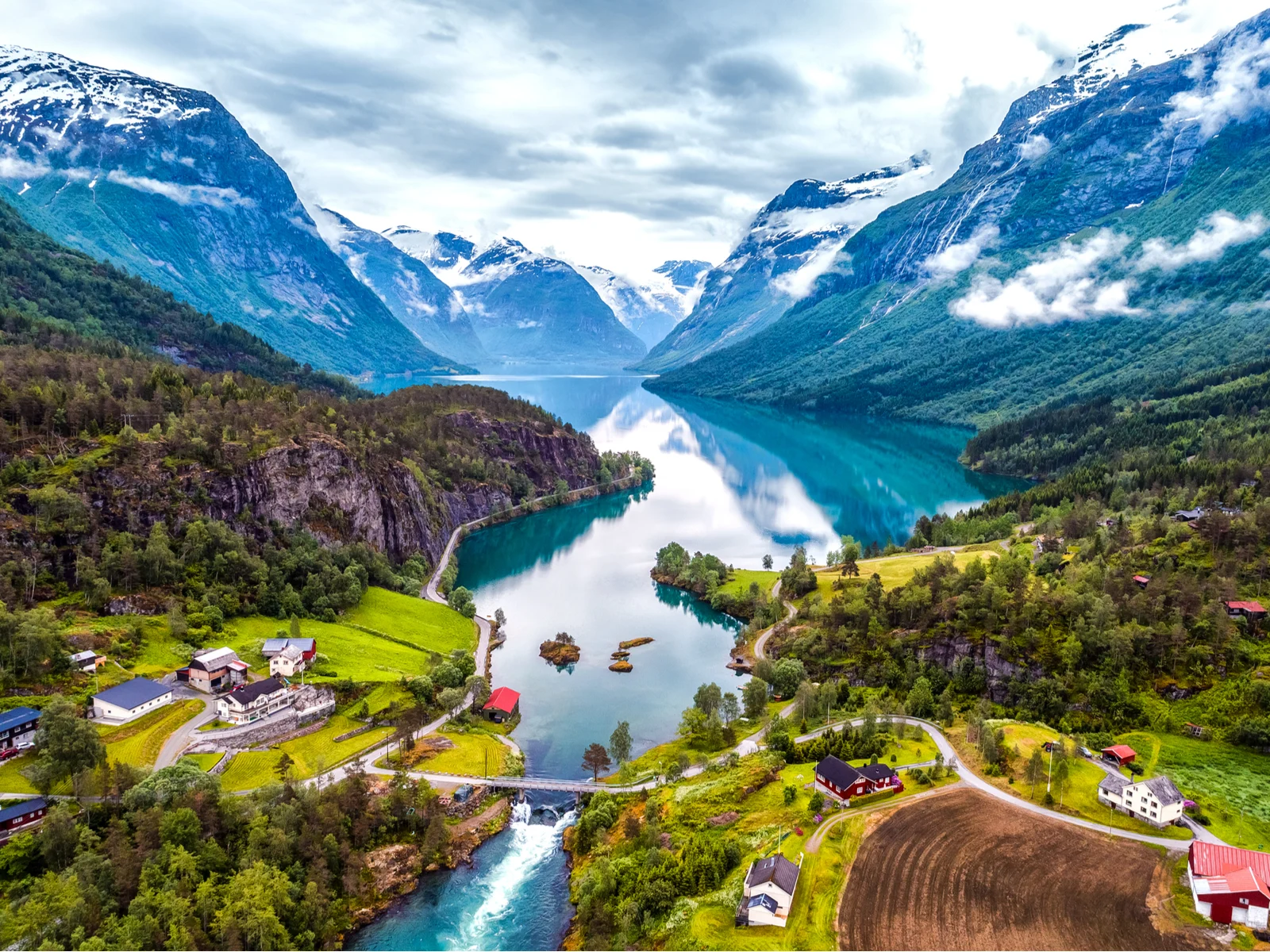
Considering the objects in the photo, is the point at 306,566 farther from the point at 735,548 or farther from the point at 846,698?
the point at 735,548

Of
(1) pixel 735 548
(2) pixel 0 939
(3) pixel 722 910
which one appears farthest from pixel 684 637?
(2) pixel 0 939

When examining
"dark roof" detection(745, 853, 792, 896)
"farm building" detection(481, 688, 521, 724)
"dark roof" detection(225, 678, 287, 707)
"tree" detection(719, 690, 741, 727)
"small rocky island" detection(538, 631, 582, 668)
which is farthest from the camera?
"small rocky island" detection(538, 631, 582, 668)

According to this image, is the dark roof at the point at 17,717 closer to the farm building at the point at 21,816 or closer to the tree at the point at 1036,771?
the farm building at the point at 21,816

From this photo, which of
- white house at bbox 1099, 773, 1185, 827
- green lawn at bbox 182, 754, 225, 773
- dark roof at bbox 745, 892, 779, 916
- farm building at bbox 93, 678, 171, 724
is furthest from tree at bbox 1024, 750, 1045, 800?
farm building at bbox 93, 678, 171, 724

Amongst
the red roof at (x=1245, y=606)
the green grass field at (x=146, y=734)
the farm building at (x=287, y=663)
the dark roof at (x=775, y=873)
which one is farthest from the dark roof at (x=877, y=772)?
the green grass field at (x=146, y=734)

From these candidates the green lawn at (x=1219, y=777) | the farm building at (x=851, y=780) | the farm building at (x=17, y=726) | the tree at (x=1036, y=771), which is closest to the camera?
the green lawn at (x=1219, y=777)

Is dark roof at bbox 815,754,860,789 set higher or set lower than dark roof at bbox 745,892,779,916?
higher

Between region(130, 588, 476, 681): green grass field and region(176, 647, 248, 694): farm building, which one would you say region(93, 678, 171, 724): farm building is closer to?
region(176, 647, 248, 694): farm building
